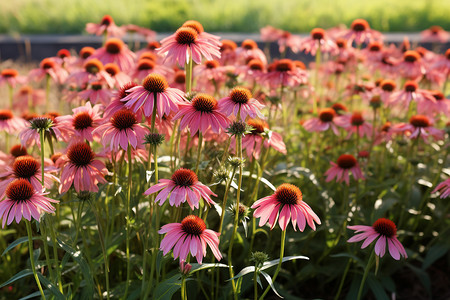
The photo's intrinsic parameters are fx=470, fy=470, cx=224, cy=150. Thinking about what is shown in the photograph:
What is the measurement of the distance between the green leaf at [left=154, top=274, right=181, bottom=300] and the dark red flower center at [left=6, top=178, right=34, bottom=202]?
0.52m

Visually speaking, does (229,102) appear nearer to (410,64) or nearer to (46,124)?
(46,124)

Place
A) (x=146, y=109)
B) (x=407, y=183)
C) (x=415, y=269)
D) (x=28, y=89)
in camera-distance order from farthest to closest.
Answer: (x=28, y=89) < (x=407, y=183) < (x=415, y=269) < (x=146, y=109)

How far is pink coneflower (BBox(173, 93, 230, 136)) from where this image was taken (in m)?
1.50

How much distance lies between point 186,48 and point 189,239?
0.74 meters

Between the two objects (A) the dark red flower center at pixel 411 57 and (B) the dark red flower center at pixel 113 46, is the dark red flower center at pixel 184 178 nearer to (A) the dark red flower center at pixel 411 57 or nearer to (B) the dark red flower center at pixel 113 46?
(B) the dark red flower center at pixel 113 46

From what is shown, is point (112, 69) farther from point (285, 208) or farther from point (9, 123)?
point (285, 208)

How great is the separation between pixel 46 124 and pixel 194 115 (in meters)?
0.47

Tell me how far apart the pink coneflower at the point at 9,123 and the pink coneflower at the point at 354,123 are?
1.59 metres

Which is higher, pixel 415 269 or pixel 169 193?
pixel 169 193

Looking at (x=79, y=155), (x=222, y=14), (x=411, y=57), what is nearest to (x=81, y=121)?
(x=79, y=155)

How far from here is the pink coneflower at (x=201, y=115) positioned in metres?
1.50

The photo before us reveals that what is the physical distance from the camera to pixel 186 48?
5.70ft

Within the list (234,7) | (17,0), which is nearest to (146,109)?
(234,7)

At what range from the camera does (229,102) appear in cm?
159
